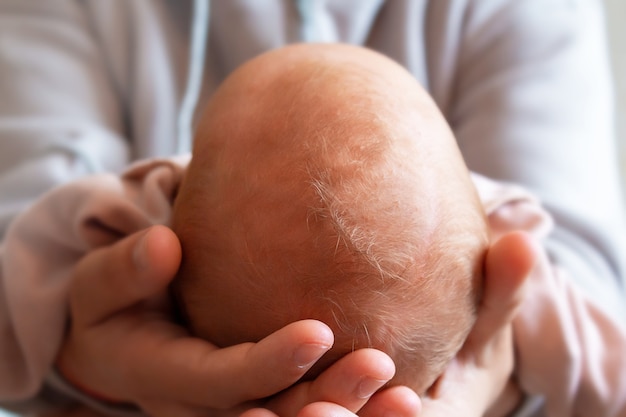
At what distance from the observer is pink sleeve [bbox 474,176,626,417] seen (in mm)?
596

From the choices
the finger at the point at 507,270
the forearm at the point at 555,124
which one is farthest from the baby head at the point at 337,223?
the forearm at the point at 555,124

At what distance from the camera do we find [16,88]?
31.0 inches

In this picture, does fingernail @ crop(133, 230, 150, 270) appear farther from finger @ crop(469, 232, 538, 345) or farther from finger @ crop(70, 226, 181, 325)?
finger @ crop(469, 232, 538, 345)

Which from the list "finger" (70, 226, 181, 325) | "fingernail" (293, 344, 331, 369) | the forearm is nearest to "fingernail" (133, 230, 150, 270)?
"finger" (70, 226, 181, 325)

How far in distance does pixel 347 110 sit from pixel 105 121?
491 mm

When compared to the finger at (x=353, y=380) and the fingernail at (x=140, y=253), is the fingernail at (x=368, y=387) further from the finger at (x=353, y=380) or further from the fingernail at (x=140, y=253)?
the fingernail at (x=140, y=253)

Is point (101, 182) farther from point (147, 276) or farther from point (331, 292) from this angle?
point (331, 292)

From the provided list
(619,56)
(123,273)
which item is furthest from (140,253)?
(619,56)

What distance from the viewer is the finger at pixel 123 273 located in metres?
0.44

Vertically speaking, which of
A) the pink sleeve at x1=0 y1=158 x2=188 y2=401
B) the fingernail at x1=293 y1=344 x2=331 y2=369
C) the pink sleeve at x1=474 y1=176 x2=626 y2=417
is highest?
the fingernail at x1=293 y1=344 x2=331 y2=369

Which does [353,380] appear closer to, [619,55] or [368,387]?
[368,387]

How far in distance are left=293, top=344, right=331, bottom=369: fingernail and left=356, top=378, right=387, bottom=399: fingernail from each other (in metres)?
0.03

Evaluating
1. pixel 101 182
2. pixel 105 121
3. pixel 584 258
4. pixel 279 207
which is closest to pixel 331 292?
pixel 279 207

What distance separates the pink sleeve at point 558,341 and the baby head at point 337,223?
0.58ft
